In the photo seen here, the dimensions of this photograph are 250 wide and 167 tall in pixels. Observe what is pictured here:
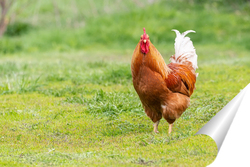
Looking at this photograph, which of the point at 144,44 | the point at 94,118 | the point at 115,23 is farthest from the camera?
the point at 115,23

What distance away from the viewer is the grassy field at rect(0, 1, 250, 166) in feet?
15.1

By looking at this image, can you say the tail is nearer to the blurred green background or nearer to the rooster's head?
the rooster's head

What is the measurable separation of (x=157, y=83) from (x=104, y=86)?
10.8 ft

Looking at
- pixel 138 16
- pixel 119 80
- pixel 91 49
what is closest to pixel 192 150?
pixel 119 80

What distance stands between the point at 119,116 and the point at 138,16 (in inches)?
344

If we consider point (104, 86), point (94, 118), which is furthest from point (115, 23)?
point (94, 118)

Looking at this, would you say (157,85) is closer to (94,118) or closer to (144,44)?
(144,44)

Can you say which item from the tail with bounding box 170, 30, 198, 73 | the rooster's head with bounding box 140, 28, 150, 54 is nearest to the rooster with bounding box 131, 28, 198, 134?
the rooster's head with bounding box 140, 28, 150, 54

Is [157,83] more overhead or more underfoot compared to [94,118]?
more overhead

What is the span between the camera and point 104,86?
26.8ft

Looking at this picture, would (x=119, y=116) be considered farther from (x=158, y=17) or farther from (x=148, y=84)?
(x=158, y=17)

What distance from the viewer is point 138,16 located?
564 inches

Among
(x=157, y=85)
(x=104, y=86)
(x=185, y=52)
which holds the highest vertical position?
(x=185, y=52)

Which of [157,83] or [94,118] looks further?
[94,118]
